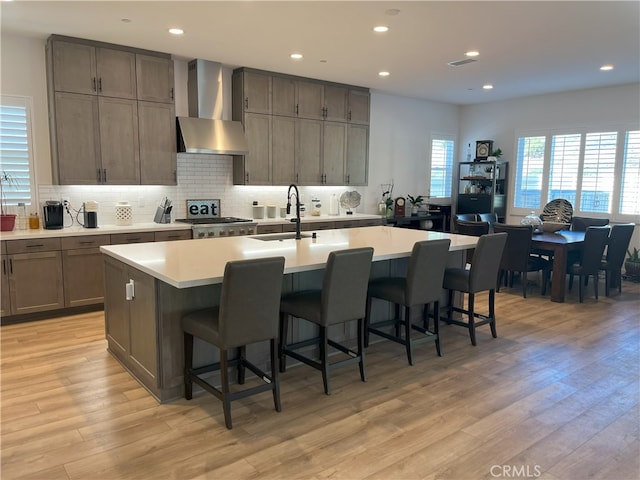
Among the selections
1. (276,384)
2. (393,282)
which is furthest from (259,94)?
(276,384)

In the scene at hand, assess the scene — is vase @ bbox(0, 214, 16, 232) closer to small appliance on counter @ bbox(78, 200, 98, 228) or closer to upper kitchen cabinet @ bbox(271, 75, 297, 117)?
small appliance on counter @ bbox(78, 200, 98, 228)

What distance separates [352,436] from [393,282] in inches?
62.1

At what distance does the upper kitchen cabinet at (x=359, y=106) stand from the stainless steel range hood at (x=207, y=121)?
213 centimetres

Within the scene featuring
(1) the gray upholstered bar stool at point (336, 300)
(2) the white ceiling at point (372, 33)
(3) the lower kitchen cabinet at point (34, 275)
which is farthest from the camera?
(3) the lower kitchen cabinet at point (34, 275)

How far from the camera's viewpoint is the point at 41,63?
521 centimetres

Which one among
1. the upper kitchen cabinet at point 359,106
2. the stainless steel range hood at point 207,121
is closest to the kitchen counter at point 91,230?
the stainless steel range hood at point 207,121

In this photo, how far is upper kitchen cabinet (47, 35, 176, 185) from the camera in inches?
201

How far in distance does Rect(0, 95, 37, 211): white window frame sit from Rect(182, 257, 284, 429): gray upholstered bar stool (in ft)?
11.0

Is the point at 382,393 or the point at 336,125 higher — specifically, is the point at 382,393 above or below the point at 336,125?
below

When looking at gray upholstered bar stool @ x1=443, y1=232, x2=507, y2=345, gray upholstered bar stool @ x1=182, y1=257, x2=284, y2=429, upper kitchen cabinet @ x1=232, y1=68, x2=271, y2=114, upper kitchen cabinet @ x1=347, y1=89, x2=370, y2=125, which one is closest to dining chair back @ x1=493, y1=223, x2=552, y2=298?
gray upholstered bar stool @ x1=443, y1=232, x2=507, y2=345

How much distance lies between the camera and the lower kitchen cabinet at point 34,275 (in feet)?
15.5

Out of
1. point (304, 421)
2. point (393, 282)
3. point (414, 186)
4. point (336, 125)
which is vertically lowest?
point (304, 421)

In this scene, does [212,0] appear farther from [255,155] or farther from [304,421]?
[304,421]

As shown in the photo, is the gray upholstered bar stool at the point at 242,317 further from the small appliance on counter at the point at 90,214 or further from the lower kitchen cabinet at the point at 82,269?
the small appliance on counter at the point at 90,214
